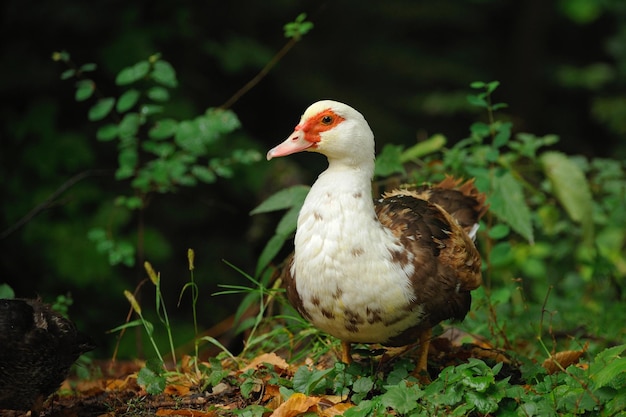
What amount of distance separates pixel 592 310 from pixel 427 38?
634cm

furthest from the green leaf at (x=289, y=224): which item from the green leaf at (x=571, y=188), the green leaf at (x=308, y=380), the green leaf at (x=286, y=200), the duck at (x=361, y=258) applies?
the green leaf at (x=571, y=188)

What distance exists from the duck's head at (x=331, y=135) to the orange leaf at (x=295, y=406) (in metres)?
1.01

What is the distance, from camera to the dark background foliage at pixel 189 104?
20.0 ft

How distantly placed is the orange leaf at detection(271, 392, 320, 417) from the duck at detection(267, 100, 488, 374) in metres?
0.31

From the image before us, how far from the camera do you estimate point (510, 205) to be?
4.38 meters

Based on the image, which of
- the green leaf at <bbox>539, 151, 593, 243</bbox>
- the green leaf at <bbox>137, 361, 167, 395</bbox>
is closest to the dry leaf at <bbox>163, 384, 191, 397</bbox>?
the green leaf at <bbox>137, 361, 167, 395</bbox>

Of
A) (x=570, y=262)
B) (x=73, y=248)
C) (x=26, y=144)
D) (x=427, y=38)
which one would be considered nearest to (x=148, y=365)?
(x=73, y=248)

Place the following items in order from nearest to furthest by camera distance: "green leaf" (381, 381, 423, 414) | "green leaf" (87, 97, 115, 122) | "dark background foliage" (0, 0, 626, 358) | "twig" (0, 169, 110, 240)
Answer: "green leaf" (381, 381, 423, 414) → "green leaf" (87, 97, 115, 122) → "twig" (0, 169, 110, 240) → "dark background foliage" (0, 0, 626, 358)

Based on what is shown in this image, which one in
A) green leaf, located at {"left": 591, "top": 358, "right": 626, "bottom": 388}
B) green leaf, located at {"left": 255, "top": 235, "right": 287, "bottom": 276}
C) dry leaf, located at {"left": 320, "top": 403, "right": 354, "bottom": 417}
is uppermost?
green leaf, located at {"left": 255, "top": 235, "right": 287, "bottom": 276}

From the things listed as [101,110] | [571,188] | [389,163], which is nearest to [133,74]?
[101,110]

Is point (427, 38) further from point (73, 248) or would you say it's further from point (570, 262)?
point (73, 248)

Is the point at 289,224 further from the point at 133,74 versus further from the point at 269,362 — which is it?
the point at 133,74

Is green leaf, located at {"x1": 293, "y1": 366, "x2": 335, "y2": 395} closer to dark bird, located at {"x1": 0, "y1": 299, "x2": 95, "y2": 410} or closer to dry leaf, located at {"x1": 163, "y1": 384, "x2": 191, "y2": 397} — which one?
dry leaf, located at {"x1": 163, "y1": 384, "x2": 191, "y2": 397}

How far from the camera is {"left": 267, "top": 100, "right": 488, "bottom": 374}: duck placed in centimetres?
323
